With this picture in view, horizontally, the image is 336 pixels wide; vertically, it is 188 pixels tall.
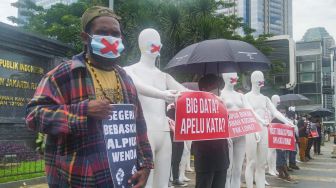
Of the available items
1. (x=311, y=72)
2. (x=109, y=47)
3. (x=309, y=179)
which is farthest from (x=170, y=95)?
(x=311, y=72)

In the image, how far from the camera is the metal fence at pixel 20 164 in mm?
8914

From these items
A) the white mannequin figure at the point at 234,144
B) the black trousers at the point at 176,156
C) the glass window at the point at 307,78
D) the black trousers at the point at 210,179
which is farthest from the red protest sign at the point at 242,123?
the glass window at the point at 307,78

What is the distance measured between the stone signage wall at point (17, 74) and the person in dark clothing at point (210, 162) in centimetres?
914

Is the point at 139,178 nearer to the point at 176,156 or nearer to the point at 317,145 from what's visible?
the point at 176,156

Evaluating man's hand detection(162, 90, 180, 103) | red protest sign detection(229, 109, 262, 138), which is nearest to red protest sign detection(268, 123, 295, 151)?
red protest sign detection(229, 109, 262, 138)

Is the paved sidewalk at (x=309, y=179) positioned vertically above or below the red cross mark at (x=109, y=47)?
below

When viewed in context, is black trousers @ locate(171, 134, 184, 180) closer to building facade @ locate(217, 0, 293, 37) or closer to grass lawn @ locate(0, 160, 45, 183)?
grass lawn @ locate(0, 160, 45, 183)

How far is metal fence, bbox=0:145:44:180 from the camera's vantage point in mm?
8914

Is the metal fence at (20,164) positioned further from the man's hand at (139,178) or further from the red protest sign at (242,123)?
the man's hand at (139,178)

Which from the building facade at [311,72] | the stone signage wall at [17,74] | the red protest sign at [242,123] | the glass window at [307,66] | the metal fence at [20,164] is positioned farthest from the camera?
the glass window at [307,66]

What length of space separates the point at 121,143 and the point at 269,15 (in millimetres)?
68664

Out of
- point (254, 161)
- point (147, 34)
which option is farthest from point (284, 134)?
point (147, 34)

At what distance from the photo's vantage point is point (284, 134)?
6977 mm

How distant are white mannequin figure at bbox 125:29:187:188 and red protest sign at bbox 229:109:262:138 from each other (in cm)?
134
